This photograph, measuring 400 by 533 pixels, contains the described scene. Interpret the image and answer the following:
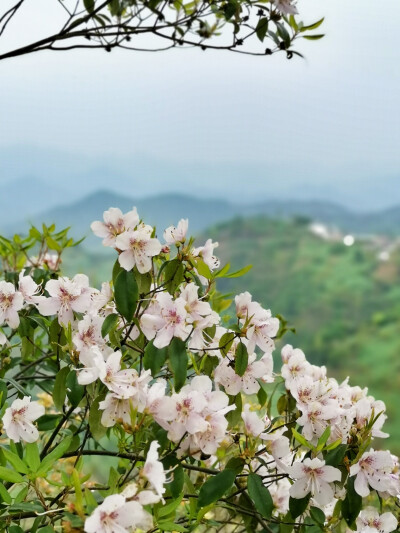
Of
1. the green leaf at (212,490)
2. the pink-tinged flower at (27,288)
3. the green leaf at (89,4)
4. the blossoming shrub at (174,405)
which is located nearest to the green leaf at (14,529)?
the blossoming shrub at (174,405)

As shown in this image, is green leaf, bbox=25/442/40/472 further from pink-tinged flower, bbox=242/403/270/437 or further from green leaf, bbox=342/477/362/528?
green leaf, bbox=342/477/362/528

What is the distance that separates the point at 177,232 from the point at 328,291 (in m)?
7.41

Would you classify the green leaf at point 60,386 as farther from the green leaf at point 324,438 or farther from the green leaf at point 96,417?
the green leaf at point 324,438

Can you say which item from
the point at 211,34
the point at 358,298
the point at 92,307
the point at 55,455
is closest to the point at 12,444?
the point at 55,455

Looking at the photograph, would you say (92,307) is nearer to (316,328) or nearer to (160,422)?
(160,422)

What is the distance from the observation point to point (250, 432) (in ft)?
3.42

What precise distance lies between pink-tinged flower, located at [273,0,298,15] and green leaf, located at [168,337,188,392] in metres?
0.73

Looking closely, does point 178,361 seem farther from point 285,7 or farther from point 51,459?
point 285,7

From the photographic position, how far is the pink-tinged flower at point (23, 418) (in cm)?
104

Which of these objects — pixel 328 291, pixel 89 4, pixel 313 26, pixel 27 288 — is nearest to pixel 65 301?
pixel 27 288

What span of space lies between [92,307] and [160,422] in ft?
0.78

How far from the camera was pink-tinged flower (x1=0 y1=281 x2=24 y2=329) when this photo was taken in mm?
1114

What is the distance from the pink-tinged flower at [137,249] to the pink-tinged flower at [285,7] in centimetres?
63

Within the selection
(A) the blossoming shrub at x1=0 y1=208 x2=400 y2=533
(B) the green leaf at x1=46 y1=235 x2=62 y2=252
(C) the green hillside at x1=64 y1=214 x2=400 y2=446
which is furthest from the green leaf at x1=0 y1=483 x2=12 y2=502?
(C) the green hillside at x1=64 y1=214 x2=400 y2=446
